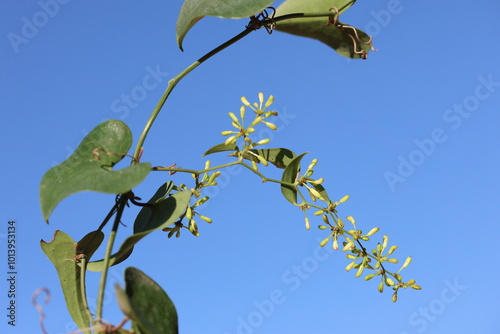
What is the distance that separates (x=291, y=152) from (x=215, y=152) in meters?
0.14

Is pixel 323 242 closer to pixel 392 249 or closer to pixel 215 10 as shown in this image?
pixel 392 249

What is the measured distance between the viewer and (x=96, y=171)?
73 cm

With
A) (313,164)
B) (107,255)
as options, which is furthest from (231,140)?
(107,255)

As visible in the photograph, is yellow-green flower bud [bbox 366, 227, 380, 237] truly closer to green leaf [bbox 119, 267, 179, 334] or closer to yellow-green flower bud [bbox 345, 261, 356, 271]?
yellow-green flower bud [bbox 345, 261, 356, 271]

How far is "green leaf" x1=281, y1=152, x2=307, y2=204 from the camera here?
0.92 meters

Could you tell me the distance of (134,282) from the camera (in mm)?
628

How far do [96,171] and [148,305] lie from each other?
0.20 metres

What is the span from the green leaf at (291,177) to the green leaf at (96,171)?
0.28 meters

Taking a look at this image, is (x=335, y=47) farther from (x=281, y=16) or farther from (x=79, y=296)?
(x=79, y=296)

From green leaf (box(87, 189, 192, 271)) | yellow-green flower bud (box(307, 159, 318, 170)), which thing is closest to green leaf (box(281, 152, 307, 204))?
yellow-green flower bud (box(307, 159, 318, 170))

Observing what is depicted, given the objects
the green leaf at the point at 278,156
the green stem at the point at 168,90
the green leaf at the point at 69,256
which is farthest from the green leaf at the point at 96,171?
the green leaf at the point at 278,156

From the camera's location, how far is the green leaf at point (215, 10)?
776mm

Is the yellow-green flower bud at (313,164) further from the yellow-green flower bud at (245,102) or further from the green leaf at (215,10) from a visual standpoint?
the green leaf at (215,10)

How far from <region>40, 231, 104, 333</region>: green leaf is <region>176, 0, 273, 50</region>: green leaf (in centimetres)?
36
